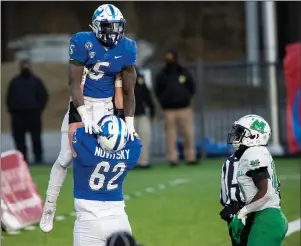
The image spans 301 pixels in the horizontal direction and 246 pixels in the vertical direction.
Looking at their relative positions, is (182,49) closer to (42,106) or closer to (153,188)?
(42,106)

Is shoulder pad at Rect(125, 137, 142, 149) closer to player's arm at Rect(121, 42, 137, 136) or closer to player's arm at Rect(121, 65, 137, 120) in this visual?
player's arm at Rect(121, 42, 137, 136)

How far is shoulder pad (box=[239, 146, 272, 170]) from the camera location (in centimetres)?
759

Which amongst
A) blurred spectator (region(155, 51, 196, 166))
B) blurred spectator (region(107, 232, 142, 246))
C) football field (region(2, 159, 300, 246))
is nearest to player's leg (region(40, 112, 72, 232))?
blurred spectator (region(107, 232, 142, 246))

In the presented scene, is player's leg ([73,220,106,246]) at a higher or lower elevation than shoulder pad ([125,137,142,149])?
lower

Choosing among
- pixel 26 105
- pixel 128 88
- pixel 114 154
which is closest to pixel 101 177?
pixel 114 154

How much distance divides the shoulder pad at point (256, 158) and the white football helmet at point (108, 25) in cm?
129

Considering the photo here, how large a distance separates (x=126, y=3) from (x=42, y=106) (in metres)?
10.9

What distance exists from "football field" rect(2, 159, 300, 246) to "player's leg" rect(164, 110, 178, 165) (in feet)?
0.67

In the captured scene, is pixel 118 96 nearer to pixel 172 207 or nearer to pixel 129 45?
pixel 129 45

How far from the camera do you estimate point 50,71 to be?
23219mm

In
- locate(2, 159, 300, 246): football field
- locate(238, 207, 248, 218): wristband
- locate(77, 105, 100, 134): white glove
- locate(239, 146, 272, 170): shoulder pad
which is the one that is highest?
locate(77, 105, 100, 134): white glove

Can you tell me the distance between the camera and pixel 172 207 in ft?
42.9

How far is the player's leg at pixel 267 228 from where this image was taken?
24.9 feet

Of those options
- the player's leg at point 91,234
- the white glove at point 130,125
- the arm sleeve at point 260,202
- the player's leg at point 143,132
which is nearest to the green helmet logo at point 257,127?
the arm sleeve at point 260,202
